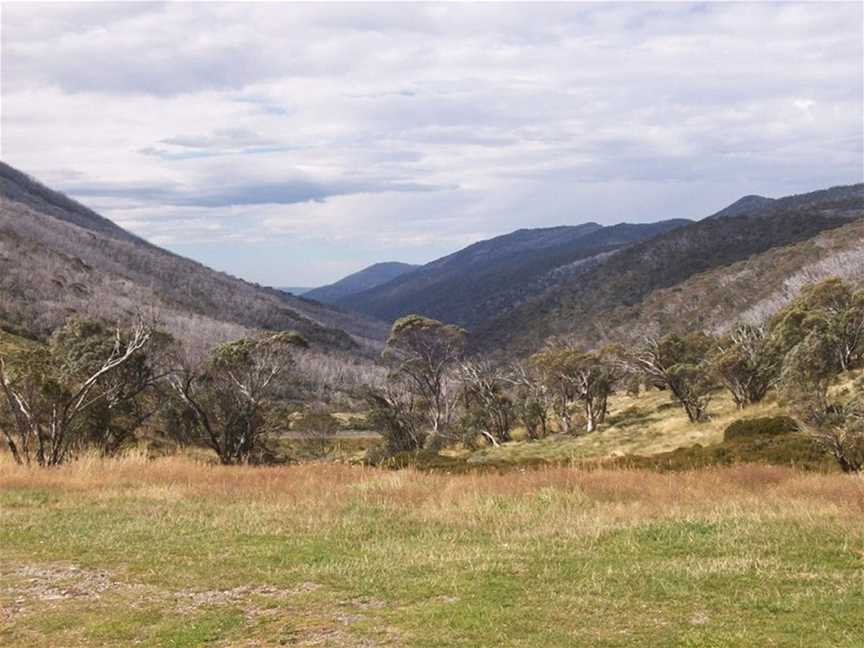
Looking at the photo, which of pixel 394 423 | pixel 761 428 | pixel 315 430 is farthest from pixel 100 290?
pixel 761 428

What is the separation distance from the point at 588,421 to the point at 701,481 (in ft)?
124

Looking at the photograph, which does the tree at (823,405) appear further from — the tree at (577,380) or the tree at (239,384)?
the tree at (577,380)

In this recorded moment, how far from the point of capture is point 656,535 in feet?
38.4

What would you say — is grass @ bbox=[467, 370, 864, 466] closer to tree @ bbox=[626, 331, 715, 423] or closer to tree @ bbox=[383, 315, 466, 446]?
tree @ bbox=[626, 331, 715, 423]

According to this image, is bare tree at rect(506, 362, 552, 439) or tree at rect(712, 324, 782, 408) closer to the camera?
tree at rect(712, 324, 782, 408)

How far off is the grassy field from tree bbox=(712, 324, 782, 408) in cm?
2981

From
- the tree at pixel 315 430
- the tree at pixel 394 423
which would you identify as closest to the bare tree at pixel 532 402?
the tree at pixel 394 423

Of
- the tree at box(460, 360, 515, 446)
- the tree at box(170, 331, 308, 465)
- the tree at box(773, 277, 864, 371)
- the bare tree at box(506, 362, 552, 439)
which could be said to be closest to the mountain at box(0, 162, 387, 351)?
the tree at box(460, 360, 515, 446)

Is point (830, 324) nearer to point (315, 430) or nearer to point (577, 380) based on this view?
point (577, 380)

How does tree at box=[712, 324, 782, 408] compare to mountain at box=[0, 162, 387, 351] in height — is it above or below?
below

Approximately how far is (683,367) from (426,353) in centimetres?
1917

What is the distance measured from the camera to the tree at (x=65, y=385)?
2175cm

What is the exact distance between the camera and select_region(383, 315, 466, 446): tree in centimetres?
5684

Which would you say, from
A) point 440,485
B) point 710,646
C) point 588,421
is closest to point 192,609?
point 710,646
